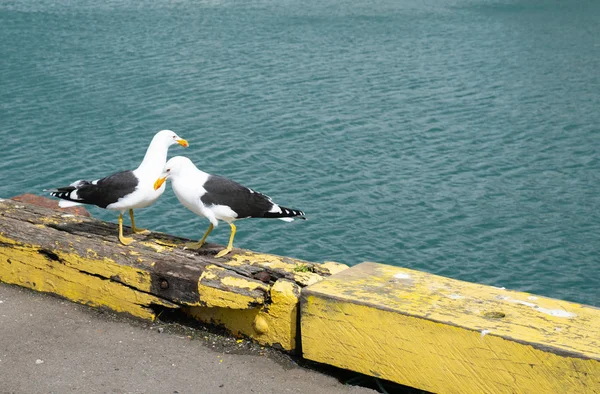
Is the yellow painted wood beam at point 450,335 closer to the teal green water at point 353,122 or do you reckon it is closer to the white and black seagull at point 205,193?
the white and black seagull at point 205,193

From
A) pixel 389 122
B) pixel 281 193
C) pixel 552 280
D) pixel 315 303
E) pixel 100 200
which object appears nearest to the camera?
pixel 315 303

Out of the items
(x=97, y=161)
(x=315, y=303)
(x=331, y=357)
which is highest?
(x=315, y=303)

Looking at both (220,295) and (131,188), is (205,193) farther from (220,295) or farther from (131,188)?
(220,295)

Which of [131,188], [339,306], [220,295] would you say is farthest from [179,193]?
[339,306]

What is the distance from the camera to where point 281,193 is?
16.2 m

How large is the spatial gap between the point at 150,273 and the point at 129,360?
679mm

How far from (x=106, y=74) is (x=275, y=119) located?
687 cm

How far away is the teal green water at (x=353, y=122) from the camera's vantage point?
47.9ft

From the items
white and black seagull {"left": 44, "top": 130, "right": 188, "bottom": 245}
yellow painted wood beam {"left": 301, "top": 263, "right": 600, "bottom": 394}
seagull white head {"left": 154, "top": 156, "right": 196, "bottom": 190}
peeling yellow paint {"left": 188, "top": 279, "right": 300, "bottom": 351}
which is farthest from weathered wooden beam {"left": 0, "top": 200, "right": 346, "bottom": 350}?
seagull white head {"left": 154, "top": 156, "right": 196, "bottom": 190}

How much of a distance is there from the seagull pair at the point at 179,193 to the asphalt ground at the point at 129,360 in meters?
0.73

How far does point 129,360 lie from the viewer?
5.77m

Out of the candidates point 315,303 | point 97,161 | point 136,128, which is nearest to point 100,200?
point 315,303

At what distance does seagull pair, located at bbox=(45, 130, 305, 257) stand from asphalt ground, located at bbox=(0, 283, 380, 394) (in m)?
0.73

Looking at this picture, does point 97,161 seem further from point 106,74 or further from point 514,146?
point 514,146
